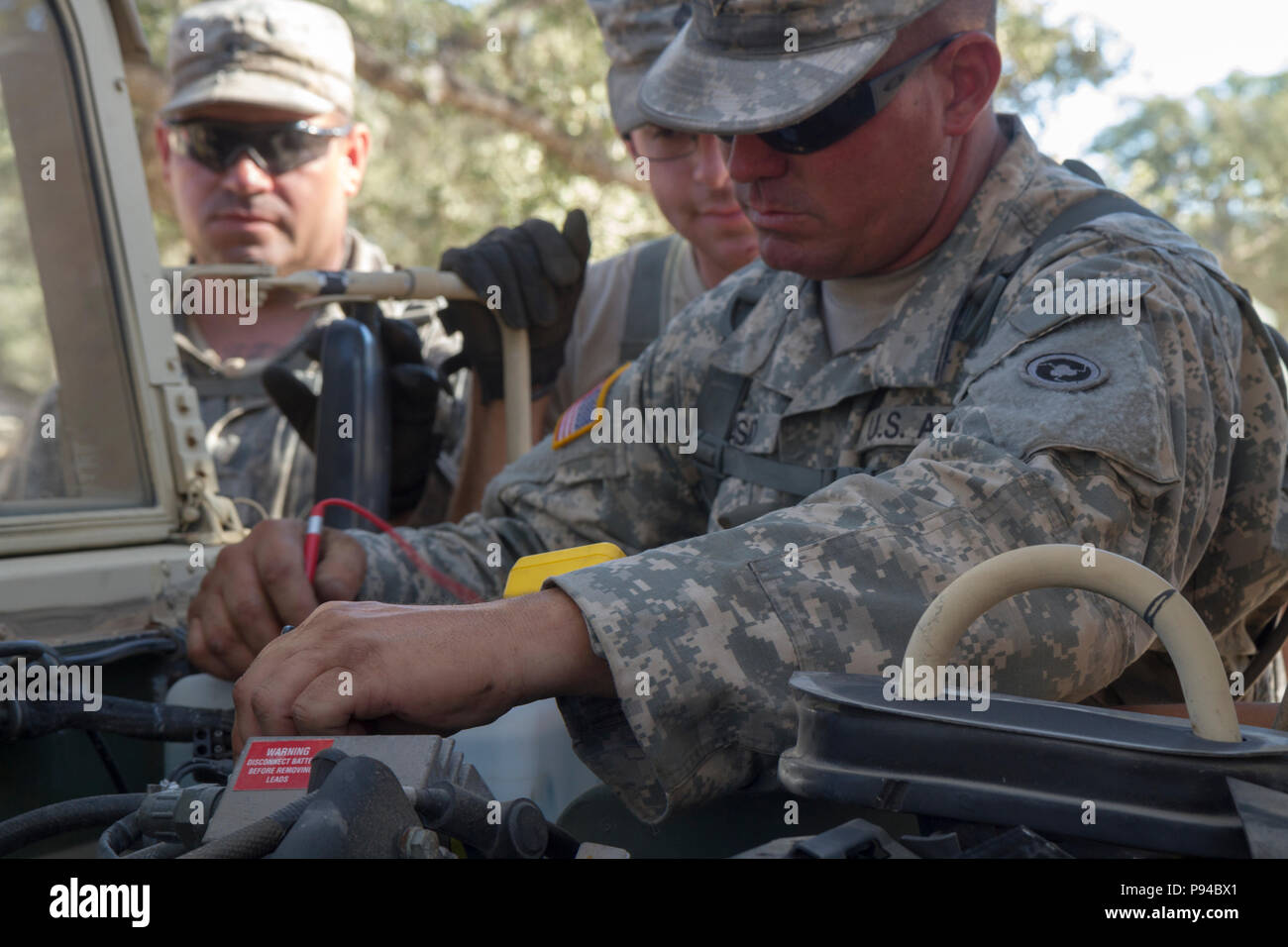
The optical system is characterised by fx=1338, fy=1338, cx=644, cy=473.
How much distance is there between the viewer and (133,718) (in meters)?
1.63

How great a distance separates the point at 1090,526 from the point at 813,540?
30 centimetres

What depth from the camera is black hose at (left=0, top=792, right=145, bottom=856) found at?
1245mm

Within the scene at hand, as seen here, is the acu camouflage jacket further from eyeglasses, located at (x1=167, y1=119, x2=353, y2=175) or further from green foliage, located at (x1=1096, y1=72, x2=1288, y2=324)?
green foliage, located at (x1=1096, y1=72, x2=1288, y2=324)

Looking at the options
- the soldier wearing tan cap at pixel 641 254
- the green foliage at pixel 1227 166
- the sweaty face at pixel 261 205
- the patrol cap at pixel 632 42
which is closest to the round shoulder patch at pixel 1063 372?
the soldier wearing tan cap at pixel 641 254

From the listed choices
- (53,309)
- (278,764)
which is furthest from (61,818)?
(53,309)

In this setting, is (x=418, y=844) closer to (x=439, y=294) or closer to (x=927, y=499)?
(x=927, y=499)

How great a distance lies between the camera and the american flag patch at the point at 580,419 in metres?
2.40

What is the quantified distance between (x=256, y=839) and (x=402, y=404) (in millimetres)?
2255

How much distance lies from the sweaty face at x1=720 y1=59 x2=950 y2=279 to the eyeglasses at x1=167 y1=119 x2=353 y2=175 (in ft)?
7.07

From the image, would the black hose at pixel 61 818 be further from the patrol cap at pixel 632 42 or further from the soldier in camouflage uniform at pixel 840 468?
the patrol cap at pixel 632 42

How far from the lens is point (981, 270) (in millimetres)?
1944

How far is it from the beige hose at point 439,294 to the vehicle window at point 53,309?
0.53 m
